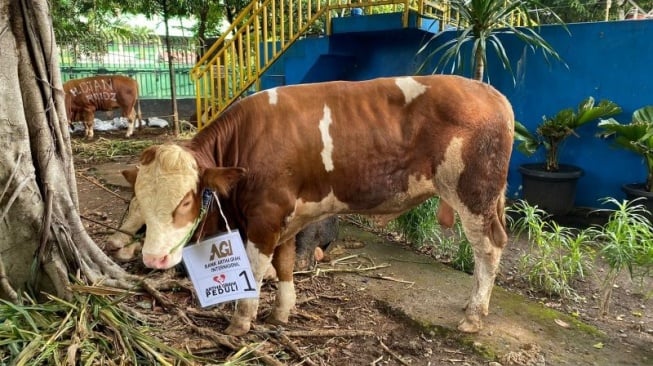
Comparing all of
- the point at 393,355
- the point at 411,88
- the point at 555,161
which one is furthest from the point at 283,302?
the point at 555,161

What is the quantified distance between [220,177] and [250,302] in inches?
30.3

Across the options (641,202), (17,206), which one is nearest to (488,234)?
(17,206)

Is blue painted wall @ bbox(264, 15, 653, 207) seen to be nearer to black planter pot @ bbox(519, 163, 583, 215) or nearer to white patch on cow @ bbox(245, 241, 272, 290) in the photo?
black planter pot @ bbox(519, 163, 583, 215)

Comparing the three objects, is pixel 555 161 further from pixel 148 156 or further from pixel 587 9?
pixel 587 9

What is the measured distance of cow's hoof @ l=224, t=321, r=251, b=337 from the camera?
2660mm

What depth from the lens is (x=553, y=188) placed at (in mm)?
5160

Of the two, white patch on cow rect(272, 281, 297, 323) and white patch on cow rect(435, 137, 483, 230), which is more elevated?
white patch on cow rect(435, 137, 483, 230)

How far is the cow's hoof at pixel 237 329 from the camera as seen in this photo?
2.66 metres

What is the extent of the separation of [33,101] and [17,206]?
0.49 m

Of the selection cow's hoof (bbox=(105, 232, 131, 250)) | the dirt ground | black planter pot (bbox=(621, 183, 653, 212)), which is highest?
cow's hoof (bbox=(105, 232, 131, 250))

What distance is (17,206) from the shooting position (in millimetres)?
2293

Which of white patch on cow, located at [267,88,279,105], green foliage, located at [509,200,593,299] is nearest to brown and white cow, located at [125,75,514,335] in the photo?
white patch on cow, located at [267,88,279,105]

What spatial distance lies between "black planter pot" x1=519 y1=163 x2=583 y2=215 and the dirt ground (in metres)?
1.44

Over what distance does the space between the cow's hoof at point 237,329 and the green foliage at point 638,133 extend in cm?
394
